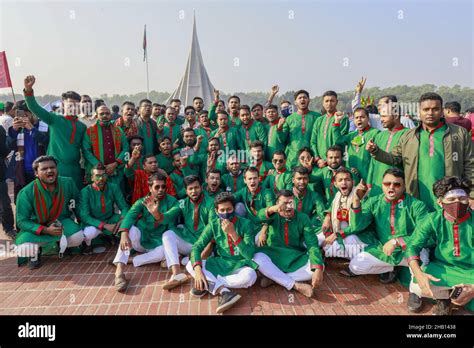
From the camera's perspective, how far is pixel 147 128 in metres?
5.77

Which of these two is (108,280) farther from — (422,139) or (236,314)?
(422,139)

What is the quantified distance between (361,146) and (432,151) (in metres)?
1.02

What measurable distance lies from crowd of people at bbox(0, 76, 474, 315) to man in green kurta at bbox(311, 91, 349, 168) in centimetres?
2

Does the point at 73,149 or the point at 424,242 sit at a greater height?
the point at 73,149

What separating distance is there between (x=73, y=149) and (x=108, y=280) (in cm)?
229

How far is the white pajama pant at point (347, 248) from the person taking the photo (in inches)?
142

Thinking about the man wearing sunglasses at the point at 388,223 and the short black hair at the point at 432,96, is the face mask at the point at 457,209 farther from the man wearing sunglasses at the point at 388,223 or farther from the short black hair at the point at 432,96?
the short black hair at the point at 432,96

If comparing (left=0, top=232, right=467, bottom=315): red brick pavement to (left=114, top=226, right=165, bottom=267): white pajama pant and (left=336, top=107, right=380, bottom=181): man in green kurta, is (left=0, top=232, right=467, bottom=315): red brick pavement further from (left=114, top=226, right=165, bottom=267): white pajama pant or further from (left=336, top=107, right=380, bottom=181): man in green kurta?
(left=336, top=107, right=380, bottom=181): man in green kurta

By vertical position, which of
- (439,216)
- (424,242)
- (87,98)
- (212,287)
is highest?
(87,98)

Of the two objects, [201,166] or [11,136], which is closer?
[11,136]

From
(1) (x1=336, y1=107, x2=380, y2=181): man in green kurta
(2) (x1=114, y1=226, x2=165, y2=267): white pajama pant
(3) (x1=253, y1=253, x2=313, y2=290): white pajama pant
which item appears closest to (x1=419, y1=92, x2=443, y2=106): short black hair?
(1) (x1=336, y1=107, x2=380, y2=181): man in green kurta

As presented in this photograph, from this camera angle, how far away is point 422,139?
11.8ft

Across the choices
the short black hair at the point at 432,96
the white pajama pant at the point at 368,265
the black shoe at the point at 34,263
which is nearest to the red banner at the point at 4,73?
the black shoe at the point at 34,263
